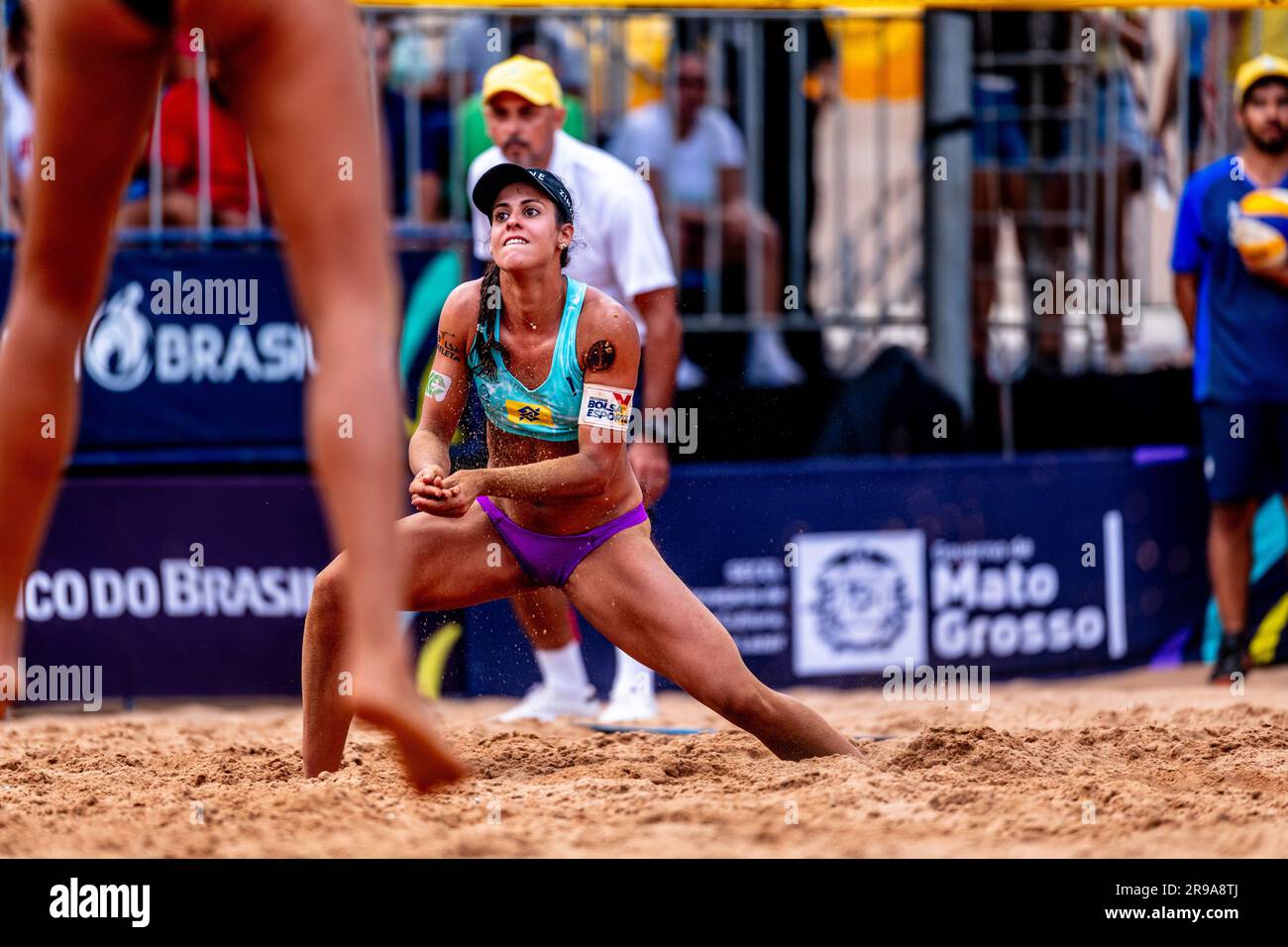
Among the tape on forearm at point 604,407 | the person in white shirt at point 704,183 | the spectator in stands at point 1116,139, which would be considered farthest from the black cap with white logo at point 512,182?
the spectator in stands at point 1116,139

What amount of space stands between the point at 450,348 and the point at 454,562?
584mm

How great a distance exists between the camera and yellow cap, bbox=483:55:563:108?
20.9 ft

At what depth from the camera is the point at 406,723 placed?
2881 mm

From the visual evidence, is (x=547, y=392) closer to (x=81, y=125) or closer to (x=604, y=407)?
(x=604, y=407)

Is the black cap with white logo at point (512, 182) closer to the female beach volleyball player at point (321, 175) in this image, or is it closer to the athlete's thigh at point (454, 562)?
the athlete's thigh at point (454, 562)

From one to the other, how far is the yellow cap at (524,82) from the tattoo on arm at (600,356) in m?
2.01

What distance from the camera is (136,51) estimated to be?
299 centimetres

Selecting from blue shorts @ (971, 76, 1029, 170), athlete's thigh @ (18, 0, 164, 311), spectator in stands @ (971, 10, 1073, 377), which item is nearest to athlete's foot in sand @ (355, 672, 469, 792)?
athlete's thigh @ (18, 0, 164, 311)

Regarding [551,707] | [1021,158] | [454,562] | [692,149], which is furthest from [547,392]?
[1021,158]

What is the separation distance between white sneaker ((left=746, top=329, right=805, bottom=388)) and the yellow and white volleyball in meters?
2.15

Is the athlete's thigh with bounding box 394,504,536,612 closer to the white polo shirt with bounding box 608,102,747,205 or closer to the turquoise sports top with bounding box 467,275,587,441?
the turquoise sports top with bounding box 467,275,587,441

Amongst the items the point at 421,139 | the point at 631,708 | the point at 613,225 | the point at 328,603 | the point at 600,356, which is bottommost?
the point at 631,708

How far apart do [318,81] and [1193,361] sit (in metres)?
5.81

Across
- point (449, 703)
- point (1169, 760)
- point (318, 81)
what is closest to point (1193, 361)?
point (1169, 760)
